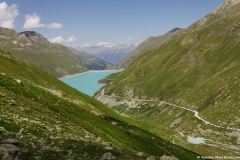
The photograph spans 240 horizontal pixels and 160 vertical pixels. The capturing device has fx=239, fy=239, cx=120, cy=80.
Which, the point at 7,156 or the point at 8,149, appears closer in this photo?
the point at 7,156

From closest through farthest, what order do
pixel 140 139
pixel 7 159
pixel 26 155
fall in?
pixel 7 159 < pixel 26 155 < pixel 140 139

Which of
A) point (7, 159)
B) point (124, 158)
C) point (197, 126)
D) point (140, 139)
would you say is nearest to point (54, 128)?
point (124, 158)

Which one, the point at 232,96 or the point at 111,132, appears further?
the point at 232,96

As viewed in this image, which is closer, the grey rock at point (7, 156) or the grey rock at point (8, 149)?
the grey rock at point (7, 156)

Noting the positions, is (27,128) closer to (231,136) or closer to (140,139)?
(140,139)

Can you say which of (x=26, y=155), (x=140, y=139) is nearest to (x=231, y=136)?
(x=140, y=139)

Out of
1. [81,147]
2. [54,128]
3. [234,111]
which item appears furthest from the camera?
[234,111]

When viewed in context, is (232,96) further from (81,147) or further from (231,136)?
(81,147)

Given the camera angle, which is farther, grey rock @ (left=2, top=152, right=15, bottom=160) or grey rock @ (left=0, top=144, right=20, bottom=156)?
grey rock @ (left=0, top=144, right=20, bottom=156)

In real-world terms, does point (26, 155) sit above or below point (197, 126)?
above
